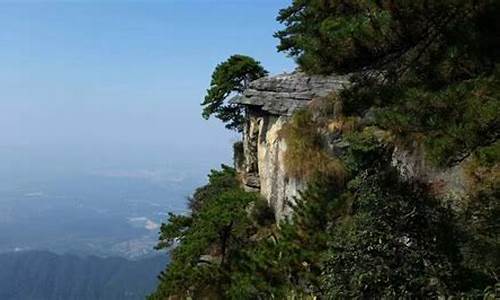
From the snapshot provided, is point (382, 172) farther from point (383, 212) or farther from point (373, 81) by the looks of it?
point (373, 81)

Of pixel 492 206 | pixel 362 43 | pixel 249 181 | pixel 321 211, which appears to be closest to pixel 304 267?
pixel 321 211

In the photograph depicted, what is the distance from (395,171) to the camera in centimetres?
842

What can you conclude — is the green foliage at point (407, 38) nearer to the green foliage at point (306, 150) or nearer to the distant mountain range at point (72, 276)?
the green foliage at point (306, 150)

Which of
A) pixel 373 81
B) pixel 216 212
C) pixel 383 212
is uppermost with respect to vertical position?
pixel 373 81

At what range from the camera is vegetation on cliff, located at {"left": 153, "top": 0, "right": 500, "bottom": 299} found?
17.5 ft

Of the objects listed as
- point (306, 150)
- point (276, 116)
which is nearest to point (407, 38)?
point (306, 150)

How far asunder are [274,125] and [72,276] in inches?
6496

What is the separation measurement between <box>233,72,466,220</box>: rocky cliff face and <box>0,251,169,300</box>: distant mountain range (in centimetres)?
13098

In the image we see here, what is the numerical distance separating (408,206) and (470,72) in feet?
7.55

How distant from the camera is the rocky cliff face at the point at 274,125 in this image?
13617 mm

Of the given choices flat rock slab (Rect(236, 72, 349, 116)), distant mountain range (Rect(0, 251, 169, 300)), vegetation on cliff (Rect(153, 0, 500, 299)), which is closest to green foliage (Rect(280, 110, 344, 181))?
vegetation on cliff (Rect(153, 0, 500, 299))

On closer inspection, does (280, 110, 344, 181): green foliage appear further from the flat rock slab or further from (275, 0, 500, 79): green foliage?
(275, 0, 500, 79): green foliage

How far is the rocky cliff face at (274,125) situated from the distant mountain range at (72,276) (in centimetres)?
13098

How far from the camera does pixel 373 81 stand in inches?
265
